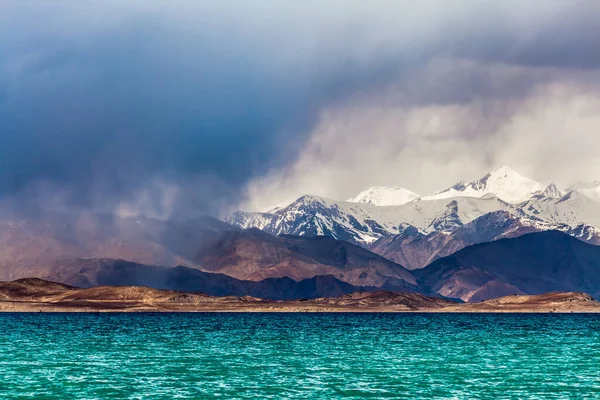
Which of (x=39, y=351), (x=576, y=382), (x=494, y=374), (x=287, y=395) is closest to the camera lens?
(x=287, y=395)

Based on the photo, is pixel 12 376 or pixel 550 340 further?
pixel 550 340

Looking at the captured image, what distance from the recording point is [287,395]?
88.2m

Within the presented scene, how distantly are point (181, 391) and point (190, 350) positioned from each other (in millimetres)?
57173

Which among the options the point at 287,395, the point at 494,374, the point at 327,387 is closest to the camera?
the point at 287,395

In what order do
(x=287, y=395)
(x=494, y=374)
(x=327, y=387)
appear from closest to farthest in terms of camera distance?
1. (x=287, y=395)
2. (x=327, y=387)
3. (x=494, y=374)

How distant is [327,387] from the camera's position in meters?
95.0

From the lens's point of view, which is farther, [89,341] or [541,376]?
[89,341]

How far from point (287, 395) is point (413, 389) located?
13901 mm

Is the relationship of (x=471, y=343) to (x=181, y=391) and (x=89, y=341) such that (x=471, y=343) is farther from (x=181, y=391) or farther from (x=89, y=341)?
(x=181, y=391)

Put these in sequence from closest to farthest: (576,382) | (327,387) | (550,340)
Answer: (327,387) → (576,382) → (550,340)

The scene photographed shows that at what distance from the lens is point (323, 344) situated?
168m

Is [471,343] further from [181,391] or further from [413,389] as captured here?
[181,391]

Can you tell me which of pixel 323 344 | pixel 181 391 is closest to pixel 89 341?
pixel 323 344

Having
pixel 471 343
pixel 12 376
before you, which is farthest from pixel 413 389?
pixel 471 343
